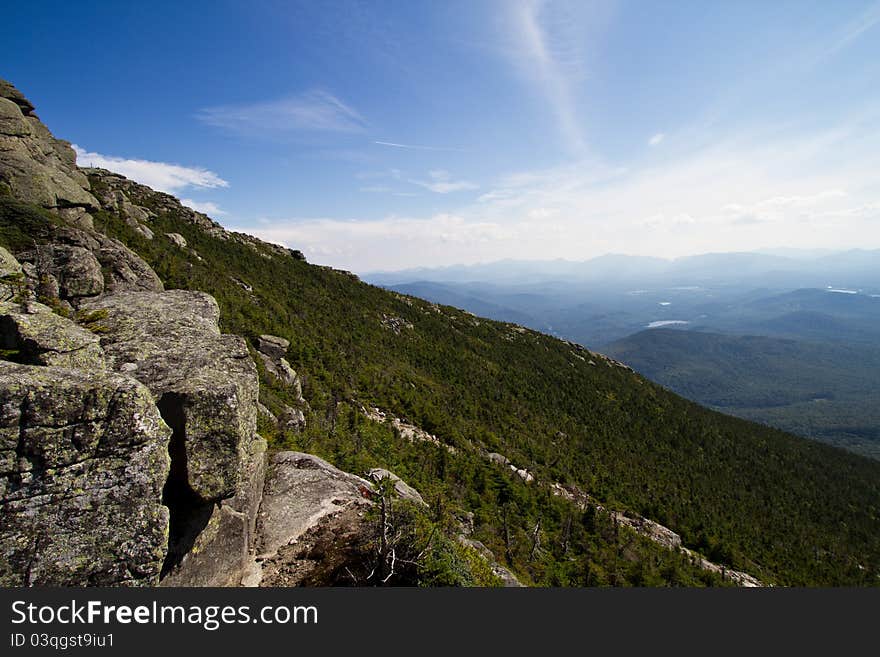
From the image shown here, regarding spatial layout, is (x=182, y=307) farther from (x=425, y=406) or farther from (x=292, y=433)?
(x=425, y=406)

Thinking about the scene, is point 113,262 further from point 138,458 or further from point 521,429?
point 521,429

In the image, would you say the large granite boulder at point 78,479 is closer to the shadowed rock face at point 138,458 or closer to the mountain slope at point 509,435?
the shadowed rock face at point 138,458

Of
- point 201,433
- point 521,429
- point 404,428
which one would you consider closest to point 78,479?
point 201,433

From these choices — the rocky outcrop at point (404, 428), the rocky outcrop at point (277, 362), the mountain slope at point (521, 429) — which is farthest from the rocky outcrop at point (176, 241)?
the rocky outcrop at point (404, 428)

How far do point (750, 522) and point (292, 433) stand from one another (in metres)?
62.8

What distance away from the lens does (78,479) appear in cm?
582

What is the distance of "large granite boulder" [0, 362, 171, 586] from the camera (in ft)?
17.9

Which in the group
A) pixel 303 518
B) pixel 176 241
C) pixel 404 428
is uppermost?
pixel 176 241

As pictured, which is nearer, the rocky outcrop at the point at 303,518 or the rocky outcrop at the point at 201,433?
the rocky outcrop at the point at 201,433

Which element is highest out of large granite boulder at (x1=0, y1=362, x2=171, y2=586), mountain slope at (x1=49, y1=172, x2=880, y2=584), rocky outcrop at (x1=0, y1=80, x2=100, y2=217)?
rocky outcrop at (x1=0, y1=80, x2=100, y2=217)

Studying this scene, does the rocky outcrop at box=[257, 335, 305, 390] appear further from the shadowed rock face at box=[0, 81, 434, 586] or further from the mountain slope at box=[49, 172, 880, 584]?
the shadowed rock face at box=[0, 81, 434, 586]

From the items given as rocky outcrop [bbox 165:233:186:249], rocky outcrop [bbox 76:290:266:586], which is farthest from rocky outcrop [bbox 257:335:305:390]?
rocky outcrop [bbox 165:233:186:249]

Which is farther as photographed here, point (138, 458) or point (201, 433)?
point (201, 433)

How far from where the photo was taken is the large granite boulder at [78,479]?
17.9 feet
